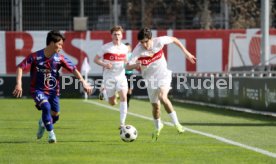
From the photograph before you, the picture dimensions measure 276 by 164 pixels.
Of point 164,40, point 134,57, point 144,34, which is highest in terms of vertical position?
point 144,34

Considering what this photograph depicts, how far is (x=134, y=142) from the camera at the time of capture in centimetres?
1659

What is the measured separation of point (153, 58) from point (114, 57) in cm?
375

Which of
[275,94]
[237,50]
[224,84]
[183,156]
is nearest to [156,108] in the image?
[183,156]

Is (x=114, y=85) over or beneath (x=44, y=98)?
beneath

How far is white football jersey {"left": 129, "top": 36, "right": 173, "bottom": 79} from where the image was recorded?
17750 mm

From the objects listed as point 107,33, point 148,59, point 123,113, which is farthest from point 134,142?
point 107,33

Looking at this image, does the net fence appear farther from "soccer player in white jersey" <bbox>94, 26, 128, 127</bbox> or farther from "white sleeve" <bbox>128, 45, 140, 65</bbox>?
"white sleeve" <bbox>128, 45, 140, 65</bbox>

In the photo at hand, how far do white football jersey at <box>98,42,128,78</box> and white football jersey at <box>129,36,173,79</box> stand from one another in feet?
A: 11.0

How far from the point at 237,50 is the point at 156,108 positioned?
82.9 feet

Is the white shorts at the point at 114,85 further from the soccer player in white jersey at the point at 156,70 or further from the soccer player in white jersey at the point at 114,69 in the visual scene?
the soccer player in white jersey at the point at 156,70

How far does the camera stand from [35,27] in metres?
44.6

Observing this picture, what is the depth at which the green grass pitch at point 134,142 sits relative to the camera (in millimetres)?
13609

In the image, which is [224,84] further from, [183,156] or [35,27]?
[183,156]

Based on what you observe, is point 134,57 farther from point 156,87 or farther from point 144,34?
point 156,87
